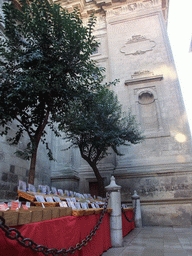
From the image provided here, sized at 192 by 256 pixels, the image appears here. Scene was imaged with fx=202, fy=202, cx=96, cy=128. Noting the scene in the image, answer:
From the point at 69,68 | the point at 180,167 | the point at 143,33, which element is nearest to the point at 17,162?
the point at 69,68

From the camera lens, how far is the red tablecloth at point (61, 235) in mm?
2037

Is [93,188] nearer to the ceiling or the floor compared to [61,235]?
nearer to the ceiling

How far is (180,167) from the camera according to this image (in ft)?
35.7

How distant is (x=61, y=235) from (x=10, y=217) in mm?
1118

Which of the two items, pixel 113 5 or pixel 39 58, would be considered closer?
pixel 39 58

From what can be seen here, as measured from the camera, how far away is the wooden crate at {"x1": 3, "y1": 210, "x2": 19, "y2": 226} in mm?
2006

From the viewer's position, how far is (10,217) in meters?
2.06

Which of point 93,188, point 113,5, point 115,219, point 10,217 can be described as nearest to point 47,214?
point 10,217

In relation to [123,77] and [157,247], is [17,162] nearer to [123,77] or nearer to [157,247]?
[157,247]

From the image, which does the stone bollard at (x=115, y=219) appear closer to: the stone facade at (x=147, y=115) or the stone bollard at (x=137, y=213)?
the stone bollard at (x=137, y=213)

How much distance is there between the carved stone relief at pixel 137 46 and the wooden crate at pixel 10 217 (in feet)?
48.4

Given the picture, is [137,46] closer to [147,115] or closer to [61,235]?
[147,115]

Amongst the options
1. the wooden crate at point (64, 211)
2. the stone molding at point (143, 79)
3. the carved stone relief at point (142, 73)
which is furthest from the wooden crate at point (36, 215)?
the carved stone relief at point (142, 73)

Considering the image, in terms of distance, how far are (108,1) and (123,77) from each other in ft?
24.6
